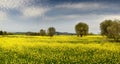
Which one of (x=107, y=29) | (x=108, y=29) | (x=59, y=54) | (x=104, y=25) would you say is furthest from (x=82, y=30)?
(x=59, y=54)

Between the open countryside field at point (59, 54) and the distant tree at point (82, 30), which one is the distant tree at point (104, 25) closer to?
the distant tree at point (82, 30)

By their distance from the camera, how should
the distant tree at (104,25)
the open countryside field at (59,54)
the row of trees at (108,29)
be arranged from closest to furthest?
the open countryside field at (59,54), the row of trees at (108,29), the distant tree at (104,25)

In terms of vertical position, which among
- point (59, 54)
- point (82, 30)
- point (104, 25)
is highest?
point (104, 25)

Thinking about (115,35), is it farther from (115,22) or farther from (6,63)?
(6,63)

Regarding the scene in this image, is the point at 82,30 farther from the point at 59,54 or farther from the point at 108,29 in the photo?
the point at 59,54

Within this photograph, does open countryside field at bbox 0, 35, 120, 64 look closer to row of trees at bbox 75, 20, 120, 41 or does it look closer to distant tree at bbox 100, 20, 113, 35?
row of trees at bbox 75, 20, 120, 41

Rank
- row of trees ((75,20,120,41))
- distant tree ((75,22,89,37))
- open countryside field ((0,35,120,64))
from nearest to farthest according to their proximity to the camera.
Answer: open countryside field ((0,35,120,64)) < row of trees ((75,20,120,41)) < distant tree ((75,22,89,37))

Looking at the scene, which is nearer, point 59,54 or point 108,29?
point 59,54

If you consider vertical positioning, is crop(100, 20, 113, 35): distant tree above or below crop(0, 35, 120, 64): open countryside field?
above

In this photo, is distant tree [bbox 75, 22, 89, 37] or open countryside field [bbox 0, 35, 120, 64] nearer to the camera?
open countryside field [bbox 0, 35, 120, 64]

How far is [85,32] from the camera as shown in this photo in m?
125

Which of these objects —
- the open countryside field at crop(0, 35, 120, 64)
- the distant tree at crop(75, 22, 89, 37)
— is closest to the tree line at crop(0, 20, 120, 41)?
the distant tree at crop(75, 22, 89, 37)

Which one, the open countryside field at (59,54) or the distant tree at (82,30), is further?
the distant tree at (82,30)

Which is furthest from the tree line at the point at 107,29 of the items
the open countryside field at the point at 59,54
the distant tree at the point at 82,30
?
the open countryside field at the point at 59,54
